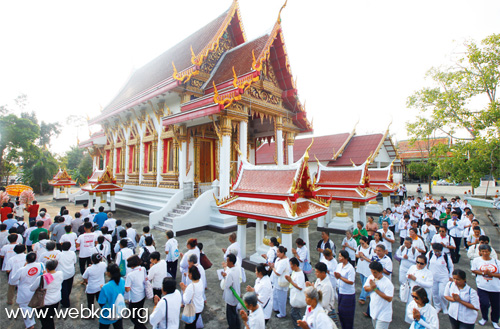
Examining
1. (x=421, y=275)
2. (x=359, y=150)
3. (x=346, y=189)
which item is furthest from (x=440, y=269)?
(x=359, y=150)

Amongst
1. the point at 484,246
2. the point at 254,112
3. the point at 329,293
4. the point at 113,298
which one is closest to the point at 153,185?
the point at 254,112

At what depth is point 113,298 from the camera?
3.28 m

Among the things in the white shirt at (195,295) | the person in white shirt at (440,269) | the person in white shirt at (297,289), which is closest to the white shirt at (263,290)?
the person in white shirt at (297,289)

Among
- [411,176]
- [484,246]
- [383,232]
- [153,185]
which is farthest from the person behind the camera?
[411,176]

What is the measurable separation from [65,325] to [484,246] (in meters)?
7.49

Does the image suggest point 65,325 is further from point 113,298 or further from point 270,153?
point 270,153

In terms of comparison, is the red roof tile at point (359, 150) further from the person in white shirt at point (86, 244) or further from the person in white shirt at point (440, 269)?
the person in white shirt at point (86, 244)

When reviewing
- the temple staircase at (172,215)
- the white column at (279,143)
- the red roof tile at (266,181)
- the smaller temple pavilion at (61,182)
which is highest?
the white column at (279,143)

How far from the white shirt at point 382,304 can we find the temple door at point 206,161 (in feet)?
36.1

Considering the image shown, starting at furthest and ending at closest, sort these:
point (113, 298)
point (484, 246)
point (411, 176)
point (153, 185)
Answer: point (411, 176), point (153, 185), point (484, 246), point (113, 298)

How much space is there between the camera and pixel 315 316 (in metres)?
2.78

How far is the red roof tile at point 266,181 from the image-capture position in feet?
20.1

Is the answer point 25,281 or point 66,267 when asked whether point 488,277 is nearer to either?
point 66,267

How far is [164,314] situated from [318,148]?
22765 mm
